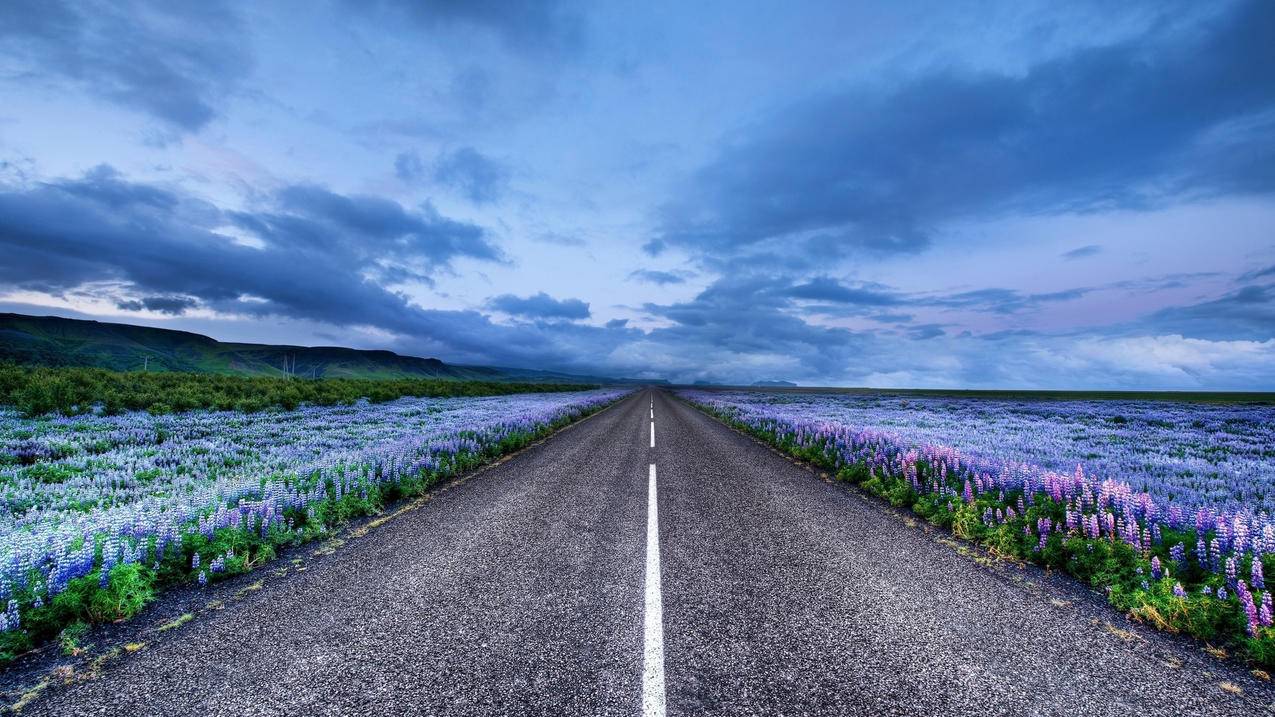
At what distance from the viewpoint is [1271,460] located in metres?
11.9

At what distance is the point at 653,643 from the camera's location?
4020 mm

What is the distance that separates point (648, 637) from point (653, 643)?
106 millimetres

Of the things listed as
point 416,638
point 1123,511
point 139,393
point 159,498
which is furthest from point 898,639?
point 139,393

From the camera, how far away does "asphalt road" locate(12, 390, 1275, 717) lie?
3.32 meters

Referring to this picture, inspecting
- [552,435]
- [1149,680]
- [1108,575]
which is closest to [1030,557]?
[1108,575]

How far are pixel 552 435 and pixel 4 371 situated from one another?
27293mm

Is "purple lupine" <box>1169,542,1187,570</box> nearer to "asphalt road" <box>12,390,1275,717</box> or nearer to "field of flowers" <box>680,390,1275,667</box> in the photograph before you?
"field of flowers" <box>680,390,1275,667</box>

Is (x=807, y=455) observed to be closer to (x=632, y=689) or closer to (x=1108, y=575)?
(x=1108, y=575)

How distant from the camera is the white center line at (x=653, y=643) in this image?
3246mm

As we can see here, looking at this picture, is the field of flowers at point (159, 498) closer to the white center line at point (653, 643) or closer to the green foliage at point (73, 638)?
the green foliage at point (73, 638)

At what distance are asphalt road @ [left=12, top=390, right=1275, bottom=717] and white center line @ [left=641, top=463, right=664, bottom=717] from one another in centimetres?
2

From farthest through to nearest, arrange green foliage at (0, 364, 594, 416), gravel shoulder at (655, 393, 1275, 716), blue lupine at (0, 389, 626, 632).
A: 1. green foliage at (0, 364, 594, 416)
2. blue lupine at (0, 389, 626, 632)
3. gravel shoulder at (655, 393, 1275, 716)

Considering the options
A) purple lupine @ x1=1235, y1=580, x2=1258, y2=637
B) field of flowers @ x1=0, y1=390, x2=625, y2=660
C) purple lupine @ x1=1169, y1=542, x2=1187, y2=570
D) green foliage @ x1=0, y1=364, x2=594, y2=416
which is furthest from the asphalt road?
green foliage @ x1=0, y1=364, x2=594, y2=416

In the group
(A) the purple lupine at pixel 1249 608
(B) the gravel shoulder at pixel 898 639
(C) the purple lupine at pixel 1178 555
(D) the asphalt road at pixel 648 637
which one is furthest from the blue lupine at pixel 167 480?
(C) the purple lupine at pixel 1178 555
